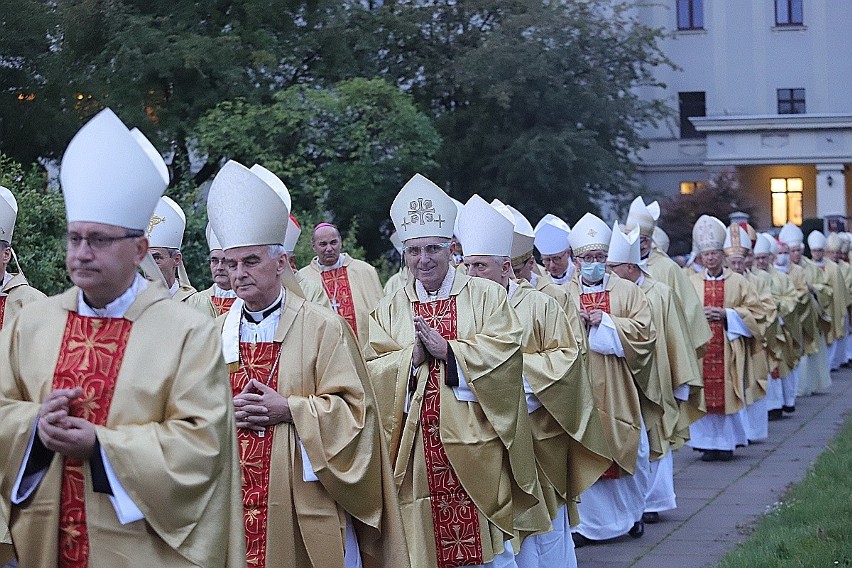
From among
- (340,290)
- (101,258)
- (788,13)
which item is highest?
(788,13)

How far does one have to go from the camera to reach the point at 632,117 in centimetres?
3041

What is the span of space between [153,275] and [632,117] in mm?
26088

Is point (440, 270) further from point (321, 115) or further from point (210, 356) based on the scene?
point (321, 115)

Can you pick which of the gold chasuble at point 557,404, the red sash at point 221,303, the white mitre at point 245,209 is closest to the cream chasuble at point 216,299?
the red sash at point 221,303

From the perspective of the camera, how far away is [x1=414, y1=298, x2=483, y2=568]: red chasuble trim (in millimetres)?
7000

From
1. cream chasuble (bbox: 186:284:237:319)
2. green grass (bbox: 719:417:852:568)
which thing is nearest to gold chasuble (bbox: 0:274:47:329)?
cream chasuble (bbox: 186:284:237:319)

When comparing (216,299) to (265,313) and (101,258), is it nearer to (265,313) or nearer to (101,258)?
(265,313)

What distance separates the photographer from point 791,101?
148 feet

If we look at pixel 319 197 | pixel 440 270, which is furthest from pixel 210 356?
pixel 319 197

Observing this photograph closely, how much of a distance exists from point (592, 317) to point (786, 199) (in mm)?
37134

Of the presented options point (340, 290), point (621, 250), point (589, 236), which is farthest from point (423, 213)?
point (340, 290)

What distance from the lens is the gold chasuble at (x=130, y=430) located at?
14.1 ft

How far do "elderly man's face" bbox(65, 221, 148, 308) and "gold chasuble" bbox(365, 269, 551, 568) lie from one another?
8.76ft

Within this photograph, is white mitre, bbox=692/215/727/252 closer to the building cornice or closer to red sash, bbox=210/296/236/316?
red sash, bbox=210/296/236/316
